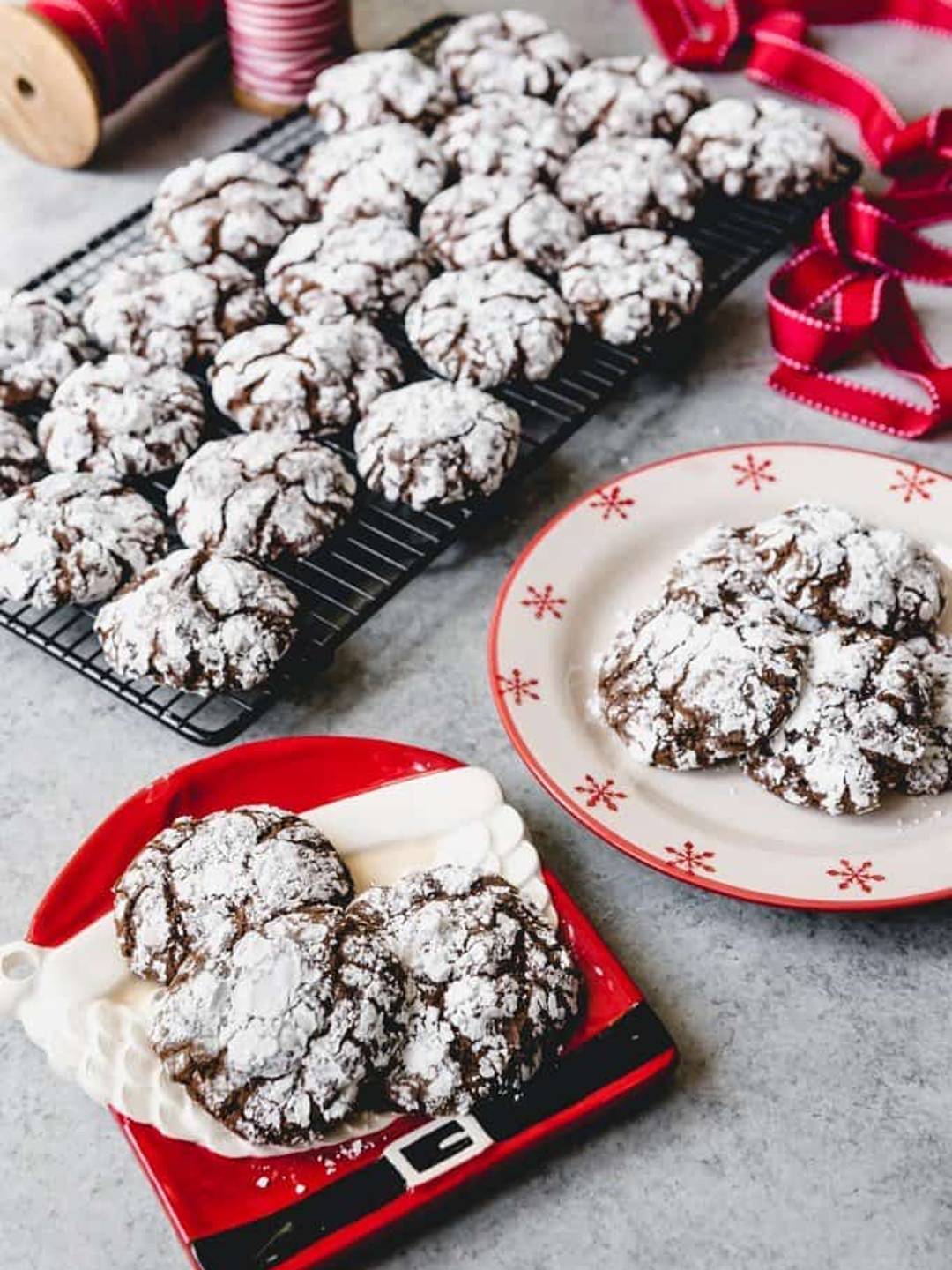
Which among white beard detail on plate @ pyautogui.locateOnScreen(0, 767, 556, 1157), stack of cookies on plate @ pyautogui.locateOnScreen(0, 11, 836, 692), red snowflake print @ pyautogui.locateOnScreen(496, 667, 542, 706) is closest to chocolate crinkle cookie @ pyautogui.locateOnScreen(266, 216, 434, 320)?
stack of cookies on plate @ pyautogui.locateOnScreen(0, 11, 836, 692)

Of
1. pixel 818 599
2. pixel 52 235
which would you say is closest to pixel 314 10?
pixel 52 235

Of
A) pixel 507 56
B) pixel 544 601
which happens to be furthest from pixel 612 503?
pixel 507 56

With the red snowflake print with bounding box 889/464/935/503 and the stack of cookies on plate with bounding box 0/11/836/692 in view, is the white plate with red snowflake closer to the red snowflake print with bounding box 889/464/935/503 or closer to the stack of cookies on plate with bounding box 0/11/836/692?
the red snowflake print with bounding box 889/464/935/503

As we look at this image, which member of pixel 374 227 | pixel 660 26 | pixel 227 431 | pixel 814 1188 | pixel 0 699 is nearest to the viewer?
pixel 814 1188

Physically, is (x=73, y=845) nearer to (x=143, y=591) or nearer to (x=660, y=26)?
(x=143, y=591)

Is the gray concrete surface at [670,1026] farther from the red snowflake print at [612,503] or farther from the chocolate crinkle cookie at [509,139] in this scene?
the chocolate crinkle cookie at [509,139]

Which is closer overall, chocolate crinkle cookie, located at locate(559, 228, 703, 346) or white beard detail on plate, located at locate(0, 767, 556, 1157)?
white beard detail on plate, located at locate(0, 767, 556, 1157)

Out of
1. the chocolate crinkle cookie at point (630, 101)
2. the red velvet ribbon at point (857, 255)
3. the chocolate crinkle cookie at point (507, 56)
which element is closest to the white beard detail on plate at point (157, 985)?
the red velvet ribbon at point (857, 255)
